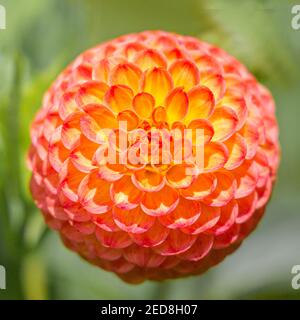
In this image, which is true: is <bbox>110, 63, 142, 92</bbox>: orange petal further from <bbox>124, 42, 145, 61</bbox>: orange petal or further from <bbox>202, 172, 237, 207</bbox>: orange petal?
<bbox>202, 172, 237, 207</bbox>: orange petal

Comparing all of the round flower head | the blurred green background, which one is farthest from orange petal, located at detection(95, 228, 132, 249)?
the blurred green background

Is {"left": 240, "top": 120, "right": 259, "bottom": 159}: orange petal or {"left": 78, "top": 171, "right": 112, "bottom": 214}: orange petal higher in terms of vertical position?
{"left": 240, "top": 120, "right": 259, "bottom": 159}: orange petal

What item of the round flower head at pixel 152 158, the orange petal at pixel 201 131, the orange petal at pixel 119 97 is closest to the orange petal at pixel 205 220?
the round flower head at pixel 152 158

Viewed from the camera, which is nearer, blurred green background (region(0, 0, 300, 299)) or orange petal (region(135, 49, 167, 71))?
orange petal (region(135, 49, 167, 71))

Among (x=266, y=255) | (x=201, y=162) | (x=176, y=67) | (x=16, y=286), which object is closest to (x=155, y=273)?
(x=201, y=162)

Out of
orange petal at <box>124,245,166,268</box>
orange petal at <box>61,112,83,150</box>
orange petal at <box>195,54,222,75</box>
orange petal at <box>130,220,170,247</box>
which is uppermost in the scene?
orange petal at <box>195,54,222,75</box>

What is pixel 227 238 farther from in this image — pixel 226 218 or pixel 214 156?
pixel 214 156

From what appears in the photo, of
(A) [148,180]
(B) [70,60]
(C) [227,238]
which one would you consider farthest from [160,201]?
(B) [70,60]
